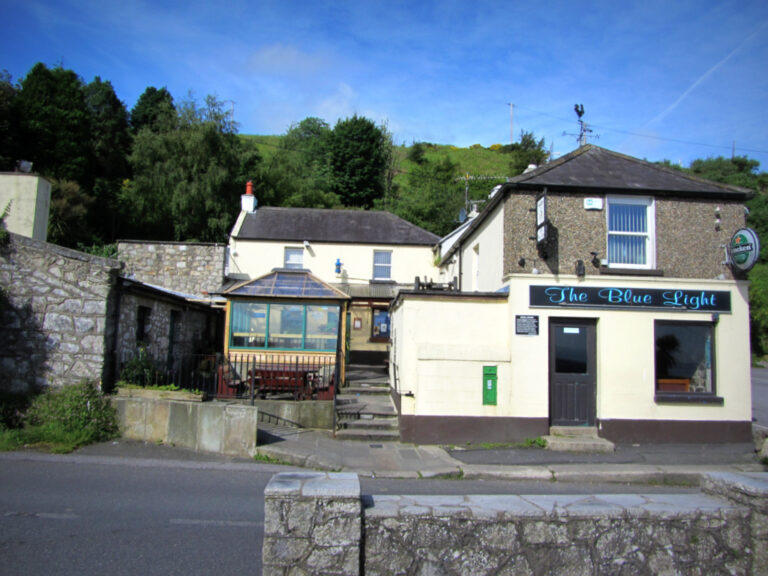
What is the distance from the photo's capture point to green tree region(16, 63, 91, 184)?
30.2 meters

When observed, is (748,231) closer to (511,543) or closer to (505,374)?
(505,374)

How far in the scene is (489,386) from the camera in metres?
11.0

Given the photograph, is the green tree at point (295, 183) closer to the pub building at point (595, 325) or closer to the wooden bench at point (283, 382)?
the wooden bench at point (283, 382)

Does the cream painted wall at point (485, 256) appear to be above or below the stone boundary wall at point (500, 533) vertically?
above

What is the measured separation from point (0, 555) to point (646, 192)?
12623 millimetres

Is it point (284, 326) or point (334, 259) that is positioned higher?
point (334, 259)

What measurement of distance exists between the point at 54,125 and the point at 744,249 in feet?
117

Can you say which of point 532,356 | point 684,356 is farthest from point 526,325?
point 684,356

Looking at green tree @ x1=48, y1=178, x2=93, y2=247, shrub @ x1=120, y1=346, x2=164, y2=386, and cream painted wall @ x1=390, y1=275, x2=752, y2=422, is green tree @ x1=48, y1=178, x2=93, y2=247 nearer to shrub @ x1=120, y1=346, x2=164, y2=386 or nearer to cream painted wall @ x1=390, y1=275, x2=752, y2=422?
shrub @ x1=120, y1=346, x2=164, y2=386

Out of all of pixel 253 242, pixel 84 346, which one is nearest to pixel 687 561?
pixel 84 346

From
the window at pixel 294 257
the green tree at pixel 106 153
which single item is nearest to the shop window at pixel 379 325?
the window at pixel 294 257

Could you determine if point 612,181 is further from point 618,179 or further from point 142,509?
point 142,509

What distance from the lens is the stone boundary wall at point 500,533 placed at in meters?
3.25

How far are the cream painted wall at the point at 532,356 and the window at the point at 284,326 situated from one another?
10.8 ft
